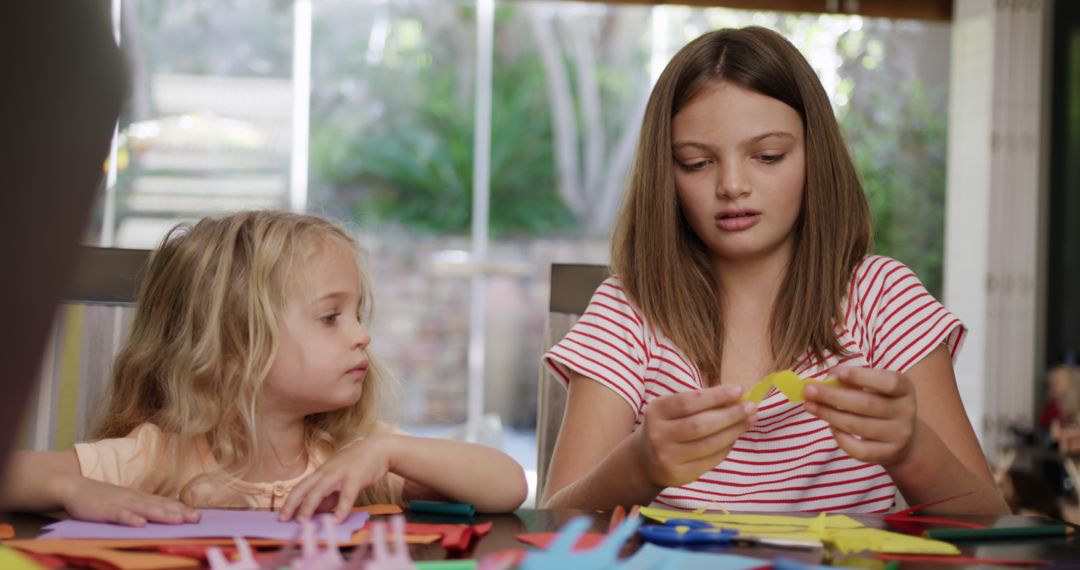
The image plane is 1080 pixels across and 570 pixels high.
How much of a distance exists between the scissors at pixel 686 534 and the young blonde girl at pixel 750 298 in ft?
1.03

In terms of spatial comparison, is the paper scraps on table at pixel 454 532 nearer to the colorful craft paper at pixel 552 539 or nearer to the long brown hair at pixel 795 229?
the colorful craft paper at pixel 552 539

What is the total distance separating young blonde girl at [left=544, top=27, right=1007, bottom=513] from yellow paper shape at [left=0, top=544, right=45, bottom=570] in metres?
0.53

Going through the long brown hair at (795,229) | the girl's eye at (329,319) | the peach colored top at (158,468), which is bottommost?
the peach colored top at (158,468)

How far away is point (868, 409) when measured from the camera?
84 cm

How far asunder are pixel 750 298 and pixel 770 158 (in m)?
0.17

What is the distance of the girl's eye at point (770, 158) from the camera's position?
1.15 m

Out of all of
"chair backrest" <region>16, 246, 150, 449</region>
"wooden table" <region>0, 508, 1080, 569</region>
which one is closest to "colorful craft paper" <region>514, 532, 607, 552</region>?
"wooden table" <region>0, 508, 1080, 569</region>

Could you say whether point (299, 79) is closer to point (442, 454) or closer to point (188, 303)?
point (188, 303)

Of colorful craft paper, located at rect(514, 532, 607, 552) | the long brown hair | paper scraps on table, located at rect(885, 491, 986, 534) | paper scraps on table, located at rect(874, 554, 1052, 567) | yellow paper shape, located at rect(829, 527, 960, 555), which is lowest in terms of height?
paper scraps on table, located at rect(885, 491, 986, 534)

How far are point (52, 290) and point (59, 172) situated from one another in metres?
0.04

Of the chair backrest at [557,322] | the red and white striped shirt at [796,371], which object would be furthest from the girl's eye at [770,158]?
the chair backrest at [557,322]

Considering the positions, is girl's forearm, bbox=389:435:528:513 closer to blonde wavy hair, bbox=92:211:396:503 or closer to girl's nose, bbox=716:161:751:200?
blonde wavy hair, bbox=92:211:396:503

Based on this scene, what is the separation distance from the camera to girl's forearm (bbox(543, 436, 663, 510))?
94cm

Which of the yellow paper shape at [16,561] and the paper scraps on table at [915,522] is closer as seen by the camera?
the yellow paper shape at [16,561]
